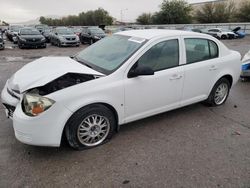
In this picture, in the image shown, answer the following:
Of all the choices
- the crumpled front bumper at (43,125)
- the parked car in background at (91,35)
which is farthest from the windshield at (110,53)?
the parked car in background at (91,35)

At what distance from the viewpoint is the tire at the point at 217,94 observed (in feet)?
14.6

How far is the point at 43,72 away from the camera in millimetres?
3131

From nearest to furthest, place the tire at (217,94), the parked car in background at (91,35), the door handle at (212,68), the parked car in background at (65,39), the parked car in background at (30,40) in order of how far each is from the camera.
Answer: the door handle at (212,68)
the tire at (217,94)
the parked car in background at (30,40)
the parked car in background at (65,39)
the parked car in background at (91,35)

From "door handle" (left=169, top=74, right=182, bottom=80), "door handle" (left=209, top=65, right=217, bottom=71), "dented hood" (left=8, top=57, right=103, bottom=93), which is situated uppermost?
"dented hood" (left=8, top=57, right=103, bottom=93)

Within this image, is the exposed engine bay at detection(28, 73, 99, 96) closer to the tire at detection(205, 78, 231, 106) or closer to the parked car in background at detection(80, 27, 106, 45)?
the tire at detection(205, 78, 231, 106)

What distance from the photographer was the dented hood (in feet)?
9.43

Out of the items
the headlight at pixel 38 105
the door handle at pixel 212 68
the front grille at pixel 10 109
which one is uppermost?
the door handle at pixel 212 68

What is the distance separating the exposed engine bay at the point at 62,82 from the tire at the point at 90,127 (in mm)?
382

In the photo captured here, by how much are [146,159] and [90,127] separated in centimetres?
87

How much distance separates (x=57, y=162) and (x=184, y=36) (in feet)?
9.35

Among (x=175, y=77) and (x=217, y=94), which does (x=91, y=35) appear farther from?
(x=175, y=77)

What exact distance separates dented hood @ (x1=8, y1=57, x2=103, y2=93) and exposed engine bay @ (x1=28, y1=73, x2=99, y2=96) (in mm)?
55

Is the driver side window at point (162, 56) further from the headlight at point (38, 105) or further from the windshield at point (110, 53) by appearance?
the headlight at point (38, 105)

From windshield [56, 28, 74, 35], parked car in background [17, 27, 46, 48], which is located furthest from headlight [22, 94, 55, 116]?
windshield [56, 28, 74, 35]
